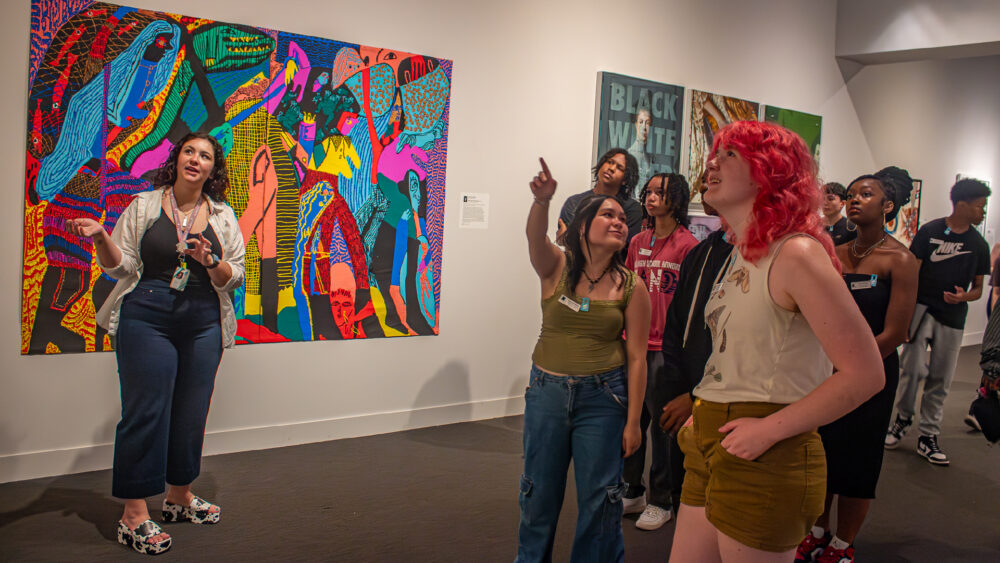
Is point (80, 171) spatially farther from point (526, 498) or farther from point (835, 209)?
point (835, 209)

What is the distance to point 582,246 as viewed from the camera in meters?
2.46

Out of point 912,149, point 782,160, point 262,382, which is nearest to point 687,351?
point 782,160

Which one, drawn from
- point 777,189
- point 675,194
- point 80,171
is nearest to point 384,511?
point 675,194

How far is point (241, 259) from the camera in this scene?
10.6ft

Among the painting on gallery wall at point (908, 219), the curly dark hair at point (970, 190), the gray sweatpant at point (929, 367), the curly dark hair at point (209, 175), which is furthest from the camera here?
the painting on gallery wall at point (908, 219)

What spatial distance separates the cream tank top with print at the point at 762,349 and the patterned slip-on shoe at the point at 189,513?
249cm

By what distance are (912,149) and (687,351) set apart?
317 inches

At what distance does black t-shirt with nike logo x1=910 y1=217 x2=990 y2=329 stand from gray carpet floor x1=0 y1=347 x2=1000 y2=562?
1.18 meters

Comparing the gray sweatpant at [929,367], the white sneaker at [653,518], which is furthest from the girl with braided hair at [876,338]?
the gray sweatpant at [929,367]

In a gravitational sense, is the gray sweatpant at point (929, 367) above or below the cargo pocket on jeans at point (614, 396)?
below

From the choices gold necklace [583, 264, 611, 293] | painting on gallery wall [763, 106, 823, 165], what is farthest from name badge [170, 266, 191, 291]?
painting on gallery wall [763, 106, 823, 165]

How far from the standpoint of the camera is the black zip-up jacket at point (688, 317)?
2.34 meters

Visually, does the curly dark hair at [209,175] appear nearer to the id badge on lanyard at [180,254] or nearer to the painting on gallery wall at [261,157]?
the id badge on lanyard at [180,254]

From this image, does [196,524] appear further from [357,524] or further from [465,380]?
[465,380]
